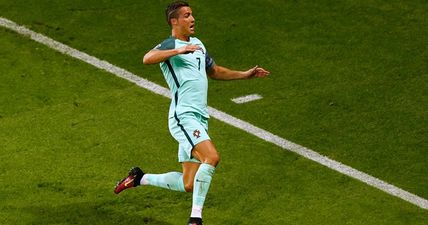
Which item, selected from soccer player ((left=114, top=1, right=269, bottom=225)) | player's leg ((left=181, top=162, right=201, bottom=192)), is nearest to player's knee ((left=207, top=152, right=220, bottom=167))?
soccer player ((left=114, top=1, right=269, bottom=225))

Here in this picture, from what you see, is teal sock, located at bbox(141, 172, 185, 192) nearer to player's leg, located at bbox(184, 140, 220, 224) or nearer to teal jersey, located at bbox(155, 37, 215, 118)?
player's leg, located at bbox(184, 140, 220, 224)

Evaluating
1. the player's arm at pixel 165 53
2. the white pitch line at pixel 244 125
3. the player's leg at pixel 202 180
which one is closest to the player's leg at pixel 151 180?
the player's leg at pixel 202 180

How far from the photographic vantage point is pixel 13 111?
11.6 meters

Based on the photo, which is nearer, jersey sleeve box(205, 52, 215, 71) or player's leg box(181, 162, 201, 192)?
player's leg box(181, 162, 201, 192)

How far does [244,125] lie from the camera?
11484 millimetres

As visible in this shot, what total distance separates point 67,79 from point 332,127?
3.06m

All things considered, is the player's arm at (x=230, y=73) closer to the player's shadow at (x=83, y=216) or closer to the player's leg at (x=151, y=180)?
the player's leg at (x=151, y=180)

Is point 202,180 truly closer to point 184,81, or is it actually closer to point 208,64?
point 184,81

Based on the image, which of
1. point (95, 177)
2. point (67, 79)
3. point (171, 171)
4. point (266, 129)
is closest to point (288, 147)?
point (266, 129)

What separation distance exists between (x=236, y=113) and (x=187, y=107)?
2.54 meters

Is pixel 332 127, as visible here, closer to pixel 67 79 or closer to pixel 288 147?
pixel 288 147

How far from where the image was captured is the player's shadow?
30.9 ft

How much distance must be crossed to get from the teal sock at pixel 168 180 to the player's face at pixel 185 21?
121cm

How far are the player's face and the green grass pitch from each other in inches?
61.0
